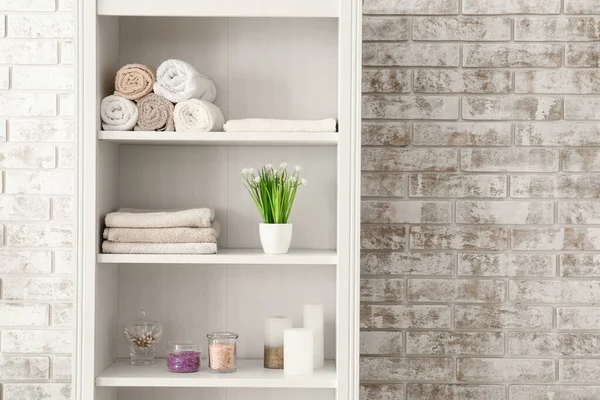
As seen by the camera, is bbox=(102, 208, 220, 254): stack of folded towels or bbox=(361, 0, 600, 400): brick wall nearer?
bbox=(102, 208, 220, 254): stack of folded towels

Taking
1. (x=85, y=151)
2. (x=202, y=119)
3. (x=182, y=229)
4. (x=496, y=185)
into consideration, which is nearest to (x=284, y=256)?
(x=182, y=229)

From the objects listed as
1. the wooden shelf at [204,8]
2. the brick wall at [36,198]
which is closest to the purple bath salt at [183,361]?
the brick wall at [36,198]

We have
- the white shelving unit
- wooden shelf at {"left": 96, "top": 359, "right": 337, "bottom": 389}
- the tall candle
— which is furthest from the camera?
the white shelving unit

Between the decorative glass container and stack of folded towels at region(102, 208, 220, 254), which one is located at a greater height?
stack of folded towels at region(102, 208, 220, 254)

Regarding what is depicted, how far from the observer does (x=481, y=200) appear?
220cm

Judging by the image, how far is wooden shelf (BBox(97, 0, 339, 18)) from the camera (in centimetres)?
190

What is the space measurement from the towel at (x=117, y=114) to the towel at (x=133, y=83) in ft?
0.08

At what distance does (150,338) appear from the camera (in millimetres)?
2027

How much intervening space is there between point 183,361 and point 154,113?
0.66 meters

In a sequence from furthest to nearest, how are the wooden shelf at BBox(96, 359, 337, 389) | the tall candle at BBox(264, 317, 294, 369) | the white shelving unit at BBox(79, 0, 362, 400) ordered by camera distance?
1. the white shelving unit at BBox(79, 0, 362, 400)
2. the tall candle at BBox(264, 317, 294, 369)
3. the wooden shelf at BBox(96, 359, 337, 389)

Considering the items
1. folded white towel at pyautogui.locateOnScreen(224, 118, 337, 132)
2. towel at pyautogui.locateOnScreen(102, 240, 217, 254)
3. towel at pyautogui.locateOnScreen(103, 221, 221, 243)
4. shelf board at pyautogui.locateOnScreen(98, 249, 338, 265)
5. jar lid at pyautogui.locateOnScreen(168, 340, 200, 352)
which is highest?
folded white towel at pyautogui.locateOnScreen(224, 118, 337, 132)

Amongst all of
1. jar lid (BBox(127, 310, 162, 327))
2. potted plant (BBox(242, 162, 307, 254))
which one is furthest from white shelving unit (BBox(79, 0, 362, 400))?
potted plant (BBox(242, 162, 307, 254))

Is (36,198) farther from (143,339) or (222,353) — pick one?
(222,353)

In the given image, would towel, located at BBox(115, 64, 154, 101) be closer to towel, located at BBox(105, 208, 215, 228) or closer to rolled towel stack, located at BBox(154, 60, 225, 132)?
rolled towel stack, located at BBox(154, 60, 225, 132)
